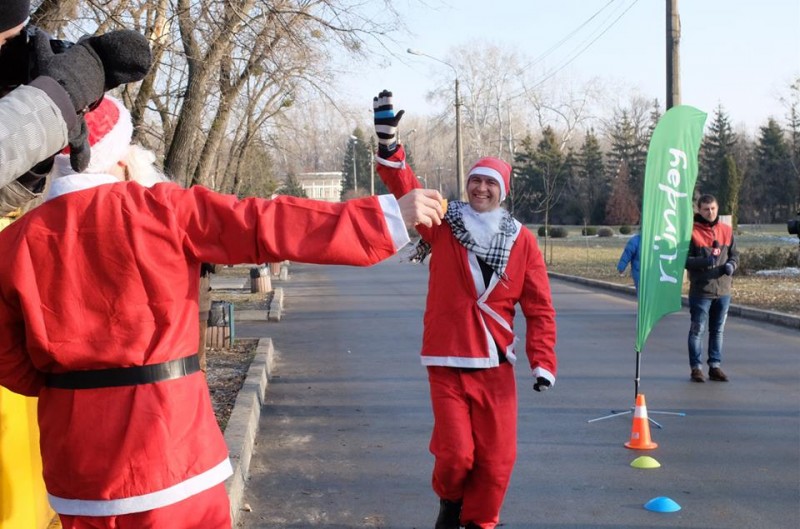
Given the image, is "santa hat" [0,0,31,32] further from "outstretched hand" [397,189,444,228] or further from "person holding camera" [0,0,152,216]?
"outstretched hand" [397,189,444,228]

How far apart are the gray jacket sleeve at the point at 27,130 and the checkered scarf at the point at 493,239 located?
3.75 metres

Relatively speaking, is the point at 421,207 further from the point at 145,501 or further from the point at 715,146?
the point at 715,146

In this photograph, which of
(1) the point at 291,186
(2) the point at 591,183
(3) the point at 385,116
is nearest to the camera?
(3) the point at 385,116

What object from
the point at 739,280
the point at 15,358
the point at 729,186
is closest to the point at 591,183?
the point at 729,186

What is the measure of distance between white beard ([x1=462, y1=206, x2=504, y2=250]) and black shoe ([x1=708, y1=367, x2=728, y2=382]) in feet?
17.8

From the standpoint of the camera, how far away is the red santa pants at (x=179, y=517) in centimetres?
278

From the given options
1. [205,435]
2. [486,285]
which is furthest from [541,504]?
[205,435]

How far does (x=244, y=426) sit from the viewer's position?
7.17 m

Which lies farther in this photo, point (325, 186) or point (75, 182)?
point (325, 186)

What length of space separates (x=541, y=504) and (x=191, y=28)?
7191 mm

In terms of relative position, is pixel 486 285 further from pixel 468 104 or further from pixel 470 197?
pixel 468 104

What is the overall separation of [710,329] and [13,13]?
370 inches

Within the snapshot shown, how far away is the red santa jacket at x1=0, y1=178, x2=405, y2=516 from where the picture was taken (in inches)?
108

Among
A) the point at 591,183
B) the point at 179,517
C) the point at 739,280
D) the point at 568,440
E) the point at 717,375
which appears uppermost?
the point at 591,183
